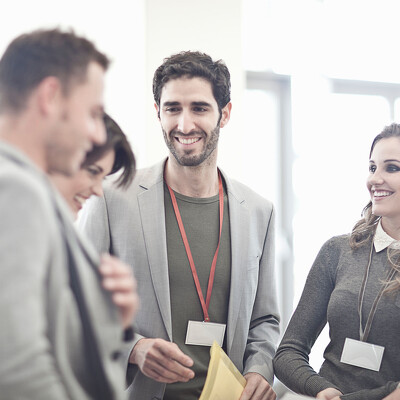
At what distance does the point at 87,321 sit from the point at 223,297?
1309 mm

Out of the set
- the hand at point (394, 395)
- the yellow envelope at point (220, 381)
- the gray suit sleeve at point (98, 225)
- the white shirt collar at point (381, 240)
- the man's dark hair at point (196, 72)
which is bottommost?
the hand at point (394, 395)

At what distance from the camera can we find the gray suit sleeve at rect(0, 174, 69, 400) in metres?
0.72

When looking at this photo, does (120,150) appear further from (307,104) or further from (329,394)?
(307,104)

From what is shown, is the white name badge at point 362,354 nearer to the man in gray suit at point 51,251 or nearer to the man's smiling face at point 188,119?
the man's smiling face at point 188,119

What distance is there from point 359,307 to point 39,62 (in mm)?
1463

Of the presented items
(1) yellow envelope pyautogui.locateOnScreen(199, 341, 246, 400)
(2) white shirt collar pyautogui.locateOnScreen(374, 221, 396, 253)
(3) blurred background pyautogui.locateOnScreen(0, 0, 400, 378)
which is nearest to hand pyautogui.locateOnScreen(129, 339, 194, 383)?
(1) yellow envelope pyautogui.locateOnScreen(199, 341, 246, 400)

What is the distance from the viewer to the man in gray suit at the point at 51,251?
723 mm

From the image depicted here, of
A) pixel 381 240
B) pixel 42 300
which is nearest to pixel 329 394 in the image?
pixel 381 240

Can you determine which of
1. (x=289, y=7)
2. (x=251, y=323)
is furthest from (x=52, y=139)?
(x=289, y=7)

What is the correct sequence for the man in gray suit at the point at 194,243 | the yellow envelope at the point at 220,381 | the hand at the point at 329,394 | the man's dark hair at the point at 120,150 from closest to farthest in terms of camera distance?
the man's dark hair at the point at 120,150, the yellow envelope at the point at 220,381, the hand at the point at 329,394, the man in gray suit at the point at 194,243

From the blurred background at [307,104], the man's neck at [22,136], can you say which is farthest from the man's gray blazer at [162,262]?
the blurred background at [307,104]

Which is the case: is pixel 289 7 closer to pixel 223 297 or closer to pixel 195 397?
pixel 223 297

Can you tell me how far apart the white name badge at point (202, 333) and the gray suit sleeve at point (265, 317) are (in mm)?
187

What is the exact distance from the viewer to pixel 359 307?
6.22 ft
